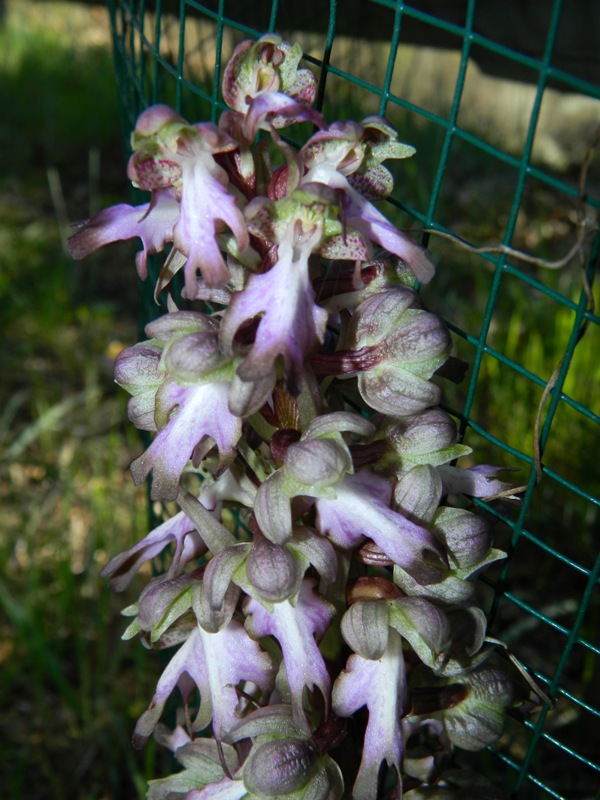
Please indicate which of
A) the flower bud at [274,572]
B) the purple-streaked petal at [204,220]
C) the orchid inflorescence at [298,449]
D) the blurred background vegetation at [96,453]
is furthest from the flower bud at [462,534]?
the blurred background vegetation at [96,453]

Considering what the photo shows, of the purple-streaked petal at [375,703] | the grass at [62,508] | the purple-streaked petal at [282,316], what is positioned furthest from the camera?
the grass at [62,508]

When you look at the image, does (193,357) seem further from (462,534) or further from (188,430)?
(462,534)

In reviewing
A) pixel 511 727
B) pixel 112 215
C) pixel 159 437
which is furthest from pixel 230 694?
pixel 511 727

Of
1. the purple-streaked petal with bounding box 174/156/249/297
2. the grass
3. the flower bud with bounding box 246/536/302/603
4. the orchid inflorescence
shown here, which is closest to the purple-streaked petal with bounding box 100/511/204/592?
the orchid inflorescence

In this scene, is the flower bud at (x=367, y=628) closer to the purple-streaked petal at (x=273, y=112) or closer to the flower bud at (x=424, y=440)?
the flower bud at (x=424, y=440)

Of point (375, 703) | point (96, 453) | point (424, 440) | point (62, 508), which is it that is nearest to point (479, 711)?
point (375, 703)

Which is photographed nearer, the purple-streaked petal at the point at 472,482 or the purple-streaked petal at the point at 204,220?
the purple-streaked petal at the point at 204,220

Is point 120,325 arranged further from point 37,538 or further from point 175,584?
point 175,584
